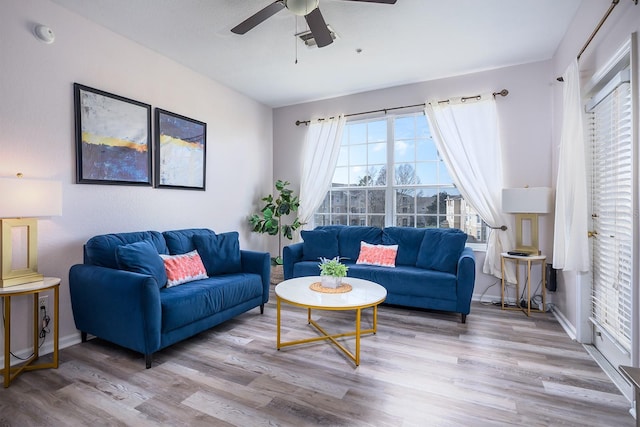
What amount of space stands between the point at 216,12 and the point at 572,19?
10.2 feet

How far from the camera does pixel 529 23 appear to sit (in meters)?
2.85

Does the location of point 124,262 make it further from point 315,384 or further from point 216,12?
point 216,12

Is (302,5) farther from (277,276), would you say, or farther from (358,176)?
(277,276)

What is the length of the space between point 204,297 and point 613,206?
3.19 m

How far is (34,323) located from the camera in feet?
7.68

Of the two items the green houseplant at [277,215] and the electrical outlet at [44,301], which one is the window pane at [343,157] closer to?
the green houseplant at [277,215]

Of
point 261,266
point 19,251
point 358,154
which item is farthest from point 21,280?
point 358,154

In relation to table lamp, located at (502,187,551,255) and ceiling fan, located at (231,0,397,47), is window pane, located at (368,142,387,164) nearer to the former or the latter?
table lamp, located at (502,187,551,255)

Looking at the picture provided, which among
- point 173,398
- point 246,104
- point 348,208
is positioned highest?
point 246,104

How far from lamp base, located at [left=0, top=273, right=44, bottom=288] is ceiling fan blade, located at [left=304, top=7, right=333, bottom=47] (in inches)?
104

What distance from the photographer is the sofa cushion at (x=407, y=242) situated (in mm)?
3838

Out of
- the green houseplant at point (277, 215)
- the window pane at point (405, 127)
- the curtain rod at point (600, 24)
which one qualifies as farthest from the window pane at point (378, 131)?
the curtain rod at point (600, 24)

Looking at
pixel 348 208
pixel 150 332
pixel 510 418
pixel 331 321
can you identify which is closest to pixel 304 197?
pixel 348 208

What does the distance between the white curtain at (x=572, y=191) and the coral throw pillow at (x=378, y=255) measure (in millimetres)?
1582
